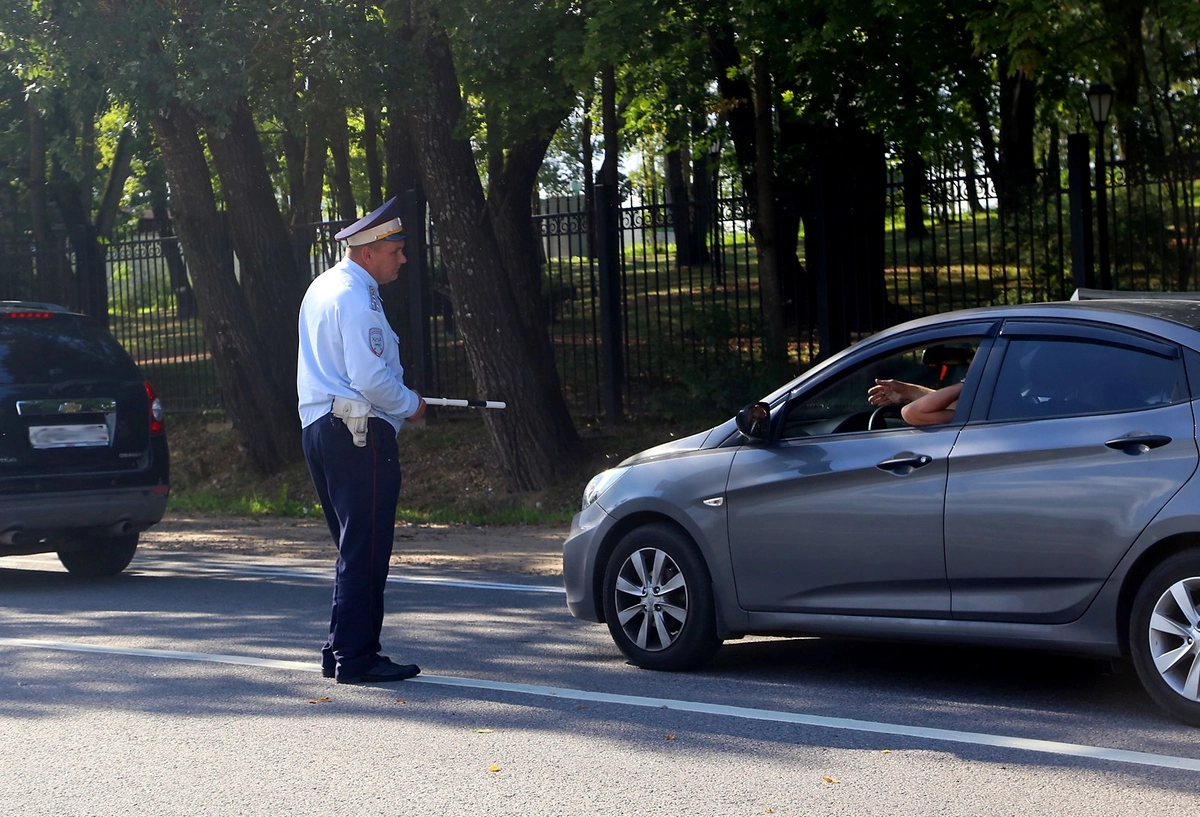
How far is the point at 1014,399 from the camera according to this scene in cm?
574

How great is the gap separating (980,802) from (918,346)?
7.50ft

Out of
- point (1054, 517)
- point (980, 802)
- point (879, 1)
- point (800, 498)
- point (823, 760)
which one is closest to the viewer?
point (980, 802)

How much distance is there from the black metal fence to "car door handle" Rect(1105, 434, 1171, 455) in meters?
8.29

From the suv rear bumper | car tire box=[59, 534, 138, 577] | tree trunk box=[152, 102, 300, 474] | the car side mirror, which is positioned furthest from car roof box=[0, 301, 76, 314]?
tree trunk box=[152, 102, 300, 474]

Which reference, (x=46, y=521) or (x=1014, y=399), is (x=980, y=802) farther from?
(x=46, y=521)

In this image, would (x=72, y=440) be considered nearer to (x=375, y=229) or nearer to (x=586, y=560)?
(x=375, y=229)

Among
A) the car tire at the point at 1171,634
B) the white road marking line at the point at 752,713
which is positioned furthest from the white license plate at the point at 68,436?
the car tire at the point at 1171,634

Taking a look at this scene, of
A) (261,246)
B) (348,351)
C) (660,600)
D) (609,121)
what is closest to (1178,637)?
(660,600)

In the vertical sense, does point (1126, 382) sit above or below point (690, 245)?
below

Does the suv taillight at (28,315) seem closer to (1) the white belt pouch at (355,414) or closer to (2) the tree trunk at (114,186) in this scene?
(1) the white belt pouch at (355,414)

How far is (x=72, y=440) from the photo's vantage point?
970cm

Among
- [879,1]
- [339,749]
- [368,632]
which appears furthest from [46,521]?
[879,1]

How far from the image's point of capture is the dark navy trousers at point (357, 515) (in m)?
6.32

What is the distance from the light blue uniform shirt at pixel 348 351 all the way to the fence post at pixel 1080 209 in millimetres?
8576
